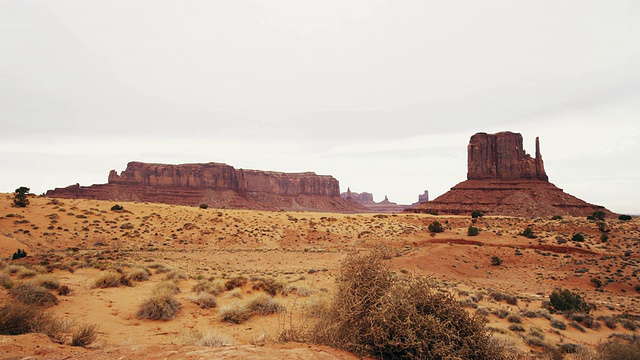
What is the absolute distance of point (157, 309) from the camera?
8.66m

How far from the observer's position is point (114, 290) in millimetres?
11047

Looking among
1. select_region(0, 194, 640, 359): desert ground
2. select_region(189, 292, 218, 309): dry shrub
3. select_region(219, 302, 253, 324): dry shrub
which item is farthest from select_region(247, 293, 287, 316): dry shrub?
select_region(189, 292, 218, 309): dry shrub

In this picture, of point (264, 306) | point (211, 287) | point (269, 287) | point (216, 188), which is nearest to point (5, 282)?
point (211, 287)

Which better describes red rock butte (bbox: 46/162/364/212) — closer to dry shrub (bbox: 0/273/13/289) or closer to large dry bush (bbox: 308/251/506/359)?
dry shrub (bbox: 0/273/13/289)

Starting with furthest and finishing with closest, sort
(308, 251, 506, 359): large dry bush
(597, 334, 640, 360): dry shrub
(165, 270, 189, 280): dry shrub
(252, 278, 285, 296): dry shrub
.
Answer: (165, 270, 189, 280): dry shrub < (252, 278, 285, 296): dry shrub < (597, 334, 640, 360): dry shrub < (308, 251, 506, 359): large dry bush

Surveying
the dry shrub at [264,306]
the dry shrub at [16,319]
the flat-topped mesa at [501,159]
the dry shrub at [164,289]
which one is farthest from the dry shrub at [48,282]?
the flat-topped mesa at [501,159]

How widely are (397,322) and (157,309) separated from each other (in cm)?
705

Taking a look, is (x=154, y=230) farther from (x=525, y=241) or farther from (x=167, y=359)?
(x=525, y=241)

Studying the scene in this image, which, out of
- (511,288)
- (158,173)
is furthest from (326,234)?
(158,173)

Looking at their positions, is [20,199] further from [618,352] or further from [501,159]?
[501,159]

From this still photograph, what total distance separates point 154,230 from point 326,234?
67.1 feet

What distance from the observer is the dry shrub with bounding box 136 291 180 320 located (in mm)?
8570

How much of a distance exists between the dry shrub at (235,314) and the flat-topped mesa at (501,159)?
3694 inches

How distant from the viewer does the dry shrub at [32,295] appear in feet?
25.8
